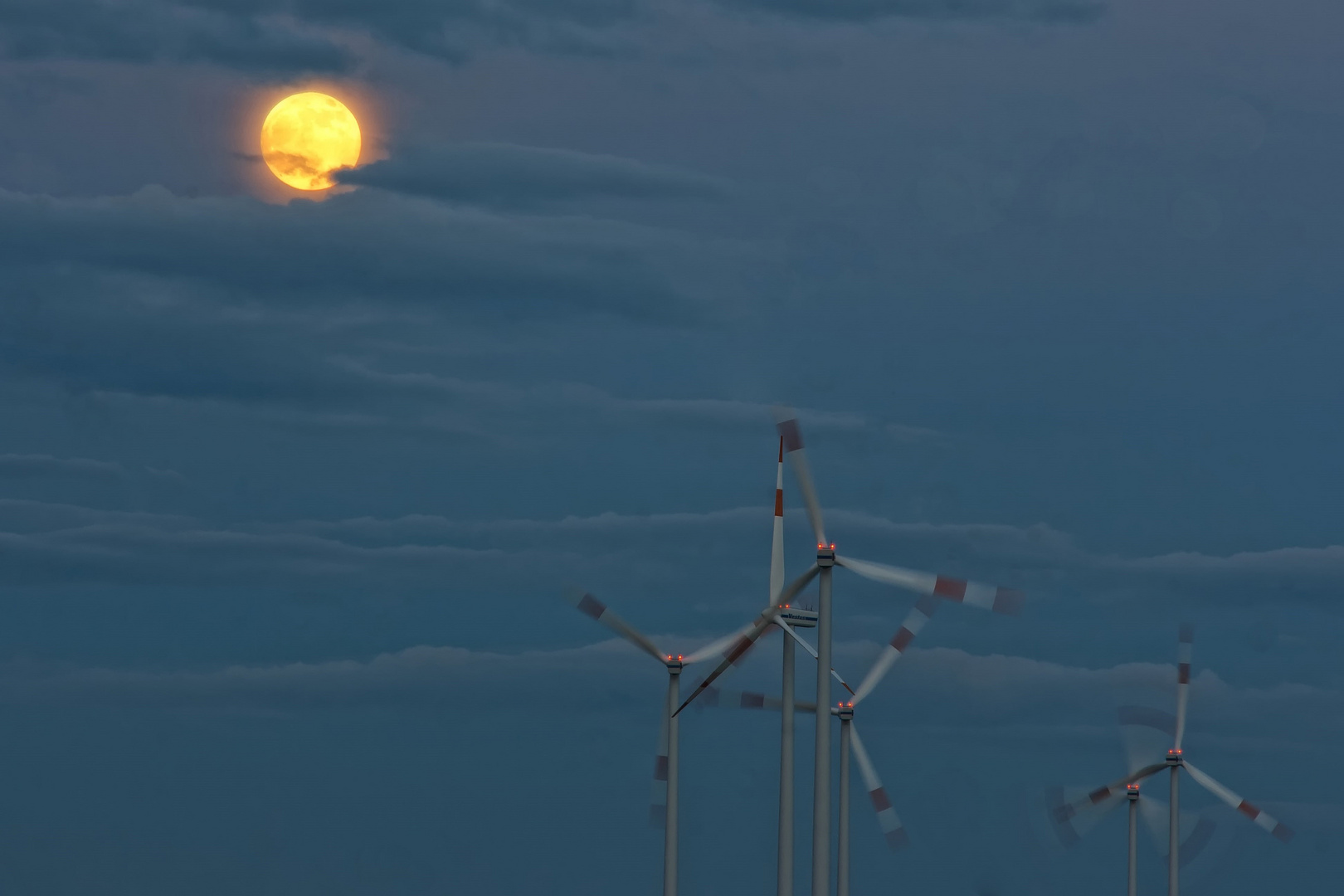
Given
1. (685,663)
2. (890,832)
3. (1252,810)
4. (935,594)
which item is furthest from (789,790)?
(1252,810)

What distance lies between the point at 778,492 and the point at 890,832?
2423 centimetres

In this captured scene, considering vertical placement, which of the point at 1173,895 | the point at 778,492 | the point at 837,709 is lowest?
the point at 1173,895

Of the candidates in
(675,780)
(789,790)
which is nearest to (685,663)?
(675,780)

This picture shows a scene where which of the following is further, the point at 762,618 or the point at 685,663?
the point at 685,663

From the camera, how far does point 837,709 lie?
559 ft

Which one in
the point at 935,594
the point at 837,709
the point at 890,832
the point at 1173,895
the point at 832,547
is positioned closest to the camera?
the point at 935,594

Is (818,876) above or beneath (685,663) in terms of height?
beneath

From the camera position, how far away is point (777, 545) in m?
140

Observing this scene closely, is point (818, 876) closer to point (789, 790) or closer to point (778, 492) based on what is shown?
point (789, 790)

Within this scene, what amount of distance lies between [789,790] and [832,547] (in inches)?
923

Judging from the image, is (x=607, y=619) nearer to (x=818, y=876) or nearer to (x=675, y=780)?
(x=675, y=780)

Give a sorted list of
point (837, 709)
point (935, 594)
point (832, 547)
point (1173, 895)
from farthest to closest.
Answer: point (1173, 895) < point (837, 709) < point (832, 547) < point (935, 594)

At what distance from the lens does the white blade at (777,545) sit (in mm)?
137250

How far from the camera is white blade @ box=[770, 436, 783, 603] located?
450 feet
